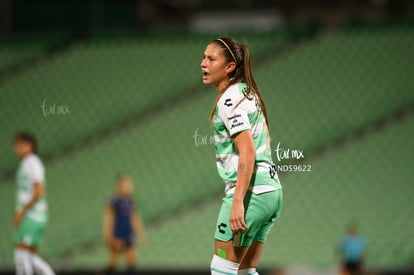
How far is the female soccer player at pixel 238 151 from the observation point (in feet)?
12.2

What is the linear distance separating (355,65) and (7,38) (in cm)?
504

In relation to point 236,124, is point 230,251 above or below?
below

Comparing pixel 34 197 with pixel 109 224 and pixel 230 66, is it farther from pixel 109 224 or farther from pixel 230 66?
pixel 230 66

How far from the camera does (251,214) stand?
3758 millimetres

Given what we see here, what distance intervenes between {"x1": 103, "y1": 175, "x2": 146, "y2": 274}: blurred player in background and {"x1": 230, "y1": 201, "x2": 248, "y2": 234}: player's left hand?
19.9ft

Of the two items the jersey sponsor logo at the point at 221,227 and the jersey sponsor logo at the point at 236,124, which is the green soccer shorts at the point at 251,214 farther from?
the jersey sponsor logo at the point at 236,124

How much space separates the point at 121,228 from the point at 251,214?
20.4 ft

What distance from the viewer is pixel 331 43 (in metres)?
11.3

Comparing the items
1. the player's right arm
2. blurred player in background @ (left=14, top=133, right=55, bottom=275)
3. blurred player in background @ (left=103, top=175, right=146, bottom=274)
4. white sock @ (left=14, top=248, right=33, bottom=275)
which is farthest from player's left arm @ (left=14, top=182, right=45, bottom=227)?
the player's right arm

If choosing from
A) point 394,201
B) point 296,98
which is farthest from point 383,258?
point 296,98

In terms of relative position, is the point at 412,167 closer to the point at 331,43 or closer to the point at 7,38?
the point at 331,43

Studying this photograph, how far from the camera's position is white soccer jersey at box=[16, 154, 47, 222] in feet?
23.7

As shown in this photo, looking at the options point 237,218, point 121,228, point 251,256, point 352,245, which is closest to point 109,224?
point 121,228

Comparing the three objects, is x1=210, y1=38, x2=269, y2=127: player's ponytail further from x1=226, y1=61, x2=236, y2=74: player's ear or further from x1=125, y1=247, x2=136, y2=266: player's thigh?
x1=125, y1=247, x2=136, y2=266: player's thigh
